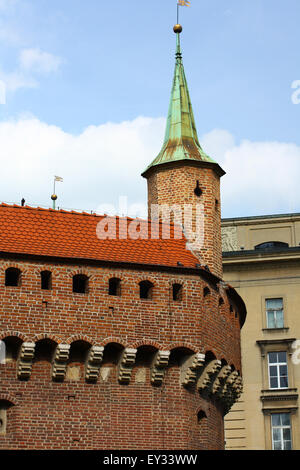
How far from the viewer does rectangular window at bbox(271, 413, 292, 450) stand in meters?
41.1

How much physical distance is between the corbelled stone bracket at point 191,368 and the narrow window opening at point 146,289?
1989mm

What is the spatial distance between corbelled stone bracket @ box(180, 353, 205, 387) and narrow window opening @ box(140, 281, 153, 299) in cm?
199

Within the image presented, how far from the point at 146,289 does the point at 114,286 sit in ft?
3.21

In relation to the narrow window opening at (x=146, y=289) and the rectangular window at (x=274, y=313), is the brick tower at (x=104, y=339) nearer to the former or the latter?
the narrow window opening at (x=146, y=289)

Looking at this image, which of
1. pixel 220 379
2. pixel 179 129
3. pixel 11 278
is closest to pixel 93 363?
pixel 11 278

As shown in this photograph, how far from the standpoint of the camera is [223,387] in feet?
94.0

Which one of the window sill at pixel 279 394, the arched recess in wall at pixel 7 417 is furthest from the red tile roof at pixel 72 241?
the window sill at pixel 279 394

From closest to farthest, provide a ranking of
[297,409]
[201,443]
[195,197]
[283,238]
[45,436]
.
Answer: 1. [45,436]
2. [201,443]
3. [195,197]
4. [297,409]
5. [283,238]

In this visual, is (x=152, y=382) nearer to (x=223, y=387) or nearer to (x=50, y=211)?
(x=223, y=387)

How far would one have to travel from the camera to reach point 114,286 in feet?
88.2

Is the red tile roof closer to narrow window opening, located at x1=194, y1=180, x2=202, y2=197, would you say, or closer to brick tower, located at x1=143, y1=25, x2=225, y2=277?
brick tower, located at x1=143, y1=25, x2=225, y2=277

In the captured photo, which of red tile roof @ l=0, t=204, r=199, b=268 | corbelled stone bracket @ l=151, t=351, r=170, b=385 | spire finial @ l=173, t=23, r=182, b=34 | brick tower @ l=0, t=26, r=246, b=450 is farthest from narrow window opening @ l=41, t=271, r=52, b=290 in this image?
spire finial @ l=173, t=23, r=182, b=34
